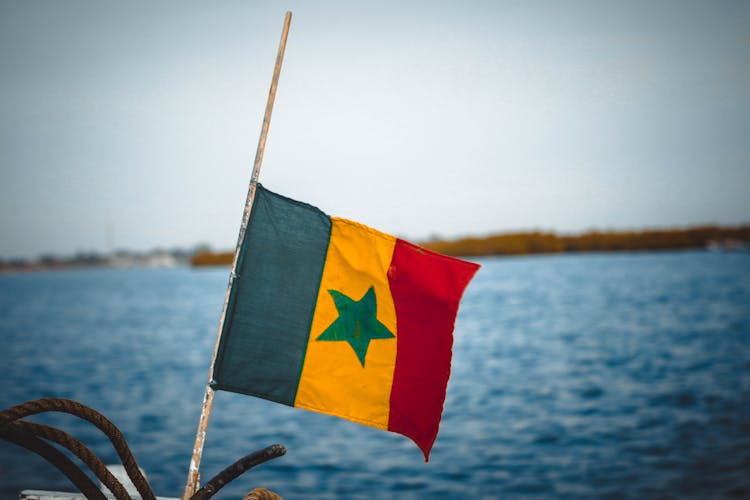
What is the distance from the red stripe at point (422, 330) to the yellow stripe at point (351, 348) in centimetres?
8

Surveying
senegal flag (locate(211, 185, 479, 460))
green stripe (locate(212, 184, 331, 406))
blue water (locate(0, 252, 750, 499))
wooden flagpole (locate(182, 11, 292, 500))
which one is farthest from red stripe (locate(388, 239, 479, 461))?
blue water (locate(0, 252, 750, 499))

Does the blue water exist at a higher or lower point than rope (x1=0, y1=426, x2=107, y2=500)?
lower

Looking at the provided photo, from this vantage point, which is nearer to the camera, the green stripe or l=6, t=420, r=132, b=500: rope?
l=6, t=420, r=132, b=500: rope

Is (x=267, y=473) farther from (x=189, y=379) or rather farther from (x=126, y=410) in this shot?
(x=189, y=379)

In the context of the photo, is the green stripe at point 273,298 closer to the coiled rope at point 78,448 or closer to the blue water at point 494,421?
the coiled rope at point 78,448

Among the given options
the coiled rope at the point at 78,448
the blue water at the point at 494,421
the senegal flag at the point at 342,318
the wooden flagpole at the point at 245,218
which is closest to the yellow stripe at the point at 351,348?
the senegal flag at the point at 342,318

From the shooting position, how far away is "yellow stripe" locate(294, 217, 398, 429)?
4.20 m

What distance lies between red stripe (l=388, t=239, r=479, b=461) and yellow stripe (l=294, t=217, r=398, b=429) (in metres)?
0.08

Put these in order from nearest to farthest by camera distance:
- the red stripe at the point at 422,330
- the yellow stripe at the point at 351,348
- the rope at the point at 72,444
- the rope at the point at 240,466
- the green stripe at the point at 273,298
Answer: the rope at the point at 72,444, the rope at the point at 240,466, the green stripe at the point at 273,298, the yellow stripe at the point at 351,348, the red stripe at the point at 422,330

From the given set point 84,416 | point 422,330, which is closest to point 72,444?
point 84,416

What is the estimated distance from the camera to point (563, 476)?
1227cm

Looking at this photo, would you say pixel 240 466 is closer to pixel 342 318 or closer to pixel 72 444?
pixel 72 444

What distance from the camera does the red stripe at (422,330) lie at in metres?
4.33

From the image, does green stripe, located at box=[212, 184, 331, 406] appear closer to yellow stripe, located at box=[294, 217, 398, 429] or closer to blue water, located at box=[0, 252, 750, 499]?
yellow stripe, located at box=[294, 217, 398, 429]
